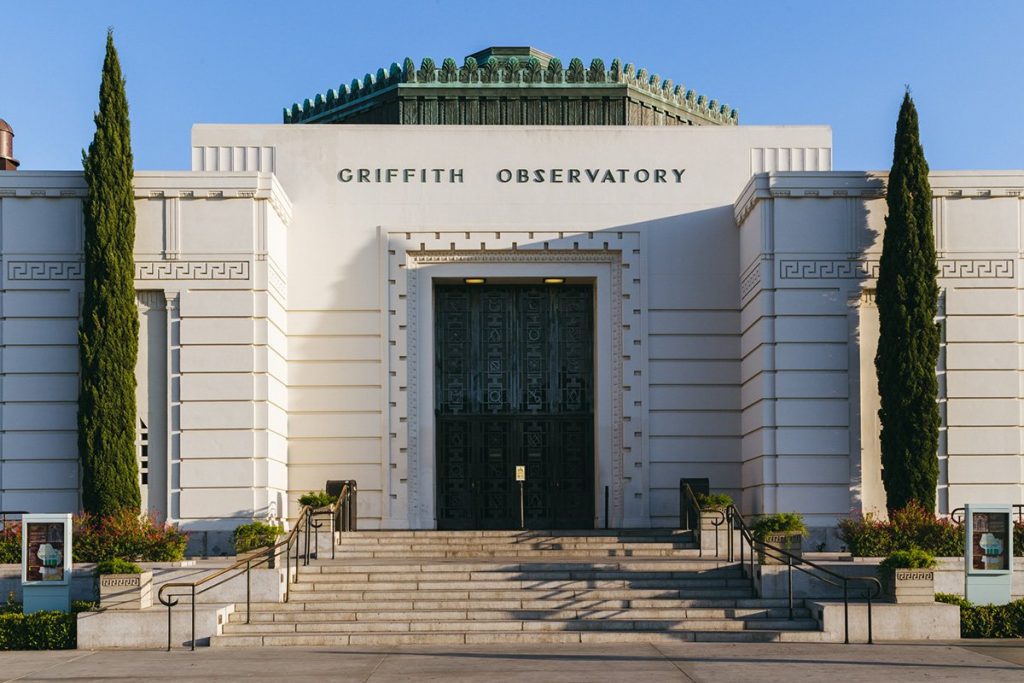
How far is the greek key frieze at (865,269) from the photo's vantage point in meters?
23.9

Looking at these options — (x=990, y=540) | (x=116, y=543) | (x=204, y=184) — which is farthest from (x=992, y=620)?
(x=204, y=184)

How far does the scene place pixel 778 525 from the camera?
71.2 ft

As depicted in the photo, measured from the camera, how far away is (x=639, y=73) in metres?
28.3

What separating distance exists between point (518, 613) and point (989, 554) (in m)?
7.14

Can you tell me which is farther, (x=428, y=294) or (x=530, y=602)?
(x=428, y=294)

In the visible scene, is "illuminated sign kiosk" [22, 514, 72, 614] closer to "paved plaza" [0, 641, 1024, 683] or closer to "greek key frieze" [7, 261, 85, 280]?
"paved plaza" [0, 641, 1024, 683]

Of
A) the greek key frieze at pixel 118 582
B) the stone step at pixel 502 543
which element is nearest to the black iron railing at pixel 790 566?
the stone step at pixel 502 543

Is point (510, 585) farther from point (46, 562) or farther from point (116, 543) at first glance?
point (46, 562)

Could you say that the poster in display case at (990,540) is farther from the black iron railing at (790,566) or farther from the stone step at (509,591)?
the stone step at (509,591)

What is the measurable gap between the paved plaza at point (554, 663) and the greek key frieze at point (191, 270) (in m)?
7.57

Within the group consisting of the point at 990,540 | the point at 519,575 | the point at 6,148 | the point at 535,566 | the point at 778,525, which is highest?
the point at 6,148

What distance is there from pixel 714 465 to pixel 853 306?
4129 millimetres

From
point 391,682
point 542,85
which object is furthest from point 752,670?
point 542,85

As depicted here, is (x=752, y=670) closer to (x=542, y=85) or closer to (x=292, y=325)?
(x=292, y=325)
